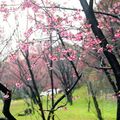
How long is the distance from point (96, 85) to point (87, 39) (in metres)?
17.9

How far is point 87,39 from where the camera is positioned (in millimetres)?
13461

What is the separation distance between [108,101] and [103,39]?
99.1ft

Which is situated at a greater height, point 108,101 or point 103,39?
point 103,39

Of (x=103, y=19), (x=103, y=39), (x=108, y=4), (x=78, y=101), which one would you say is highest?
(x=108, y=4)

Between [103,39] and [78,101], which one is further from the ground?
[103,39]

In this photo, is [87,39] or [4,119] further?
[87,39]

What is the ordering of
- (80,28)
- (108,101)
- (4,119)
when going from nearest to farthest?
(4,119) → (80,28) → (108,101)

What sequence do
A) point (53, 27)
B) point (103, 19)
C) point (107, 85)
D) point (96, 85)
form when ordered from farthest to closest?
point (107, 85) < point (96, 85) < point (103, 19) < point (53, 27)

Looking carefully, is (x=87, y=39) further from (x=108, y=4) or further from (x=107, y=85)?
(x=107, y=85)

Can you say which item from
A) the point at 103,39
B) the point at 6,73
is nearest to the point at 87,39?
the point at 103,39

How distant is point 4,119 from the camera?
31.9 feet

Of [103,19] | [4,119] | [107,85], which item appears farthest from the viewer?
[107,85]

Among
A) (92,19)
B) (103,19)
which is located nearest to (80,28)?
(92,19)

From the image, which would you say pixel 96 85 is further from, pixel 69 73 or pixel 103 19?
pixel 69 73
